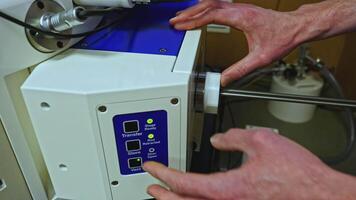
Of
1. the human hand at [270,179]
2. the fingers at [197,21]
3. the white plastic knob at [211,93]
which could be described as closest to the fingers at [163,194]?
the human hand at [270,179]

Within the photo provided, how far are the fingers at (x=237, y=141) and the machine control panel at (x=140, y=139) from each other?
0.09m

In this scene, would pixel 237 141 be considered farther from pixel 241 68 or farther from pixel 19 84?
pixel 19 84

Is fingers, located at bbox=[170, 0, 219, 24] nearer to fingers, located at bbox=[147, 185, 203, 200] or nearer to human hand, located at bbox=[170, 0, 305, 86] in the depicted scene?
human hand, located at bbox=[170, 0, 305, 86]

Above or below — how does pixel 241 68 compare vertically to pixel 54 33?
below

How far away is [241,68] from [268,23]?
11cm

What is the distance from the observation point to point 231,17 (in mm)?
640

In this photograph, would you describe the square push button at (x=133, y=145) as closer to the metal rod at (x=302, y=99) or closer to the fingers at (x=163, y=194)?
the fingers at (x=163, y=194)

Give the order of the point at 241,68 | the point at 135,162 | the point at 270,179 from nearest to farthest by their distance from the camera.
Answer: the point at 270,179, the point at 135,162, the point at 241,68

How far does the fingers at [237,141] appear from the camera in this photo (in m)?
0.45

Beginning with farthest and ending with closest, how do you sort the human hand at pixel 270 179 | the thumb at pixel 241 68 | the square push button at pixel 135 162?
the thumb at pixel 241 68 → the square push button at pixel 135 162 → the human hand at pixel 270 179

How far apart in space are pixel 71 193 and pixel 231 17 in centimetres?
45

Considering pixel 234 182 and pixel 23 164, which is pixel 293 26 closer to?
pixel 234 182

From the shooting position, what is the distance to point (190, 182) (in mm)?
440

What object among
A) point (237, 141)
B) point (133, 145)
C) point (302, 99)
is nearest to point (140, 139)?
point (133, 145)
